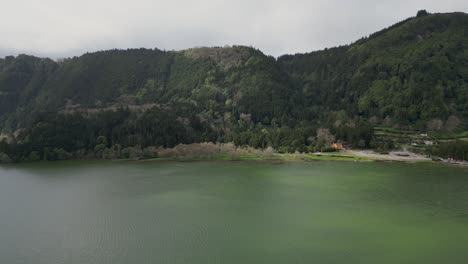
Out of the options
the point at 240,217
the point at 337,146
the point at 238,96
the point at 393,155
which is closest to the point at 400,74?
the point at 337,146

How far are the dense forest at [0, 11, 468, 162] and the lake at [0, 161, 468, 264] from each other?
28192 millimetres

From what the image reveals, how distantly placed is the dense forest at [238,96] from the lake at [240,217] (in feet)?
92.5

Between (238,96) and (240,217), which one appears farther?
(238,96)

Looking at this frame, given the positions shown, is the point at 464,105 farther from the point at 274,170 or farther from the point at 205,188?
the point at 205,188

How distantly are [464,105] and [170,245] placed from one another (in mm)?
101530

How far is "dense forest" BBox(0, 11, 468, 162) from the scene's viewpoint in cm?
8938

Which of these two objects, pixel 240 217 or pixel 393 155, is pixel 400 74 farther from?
pixel 240 217

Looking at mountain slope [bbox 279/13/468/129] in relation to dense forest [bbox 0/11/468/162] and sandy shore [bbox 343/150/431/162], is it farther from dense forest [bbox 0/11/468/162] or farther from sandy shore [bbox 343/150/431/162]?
sandy shore [bbox 343/150/431/162]

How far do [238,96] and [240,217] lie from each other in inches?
3842

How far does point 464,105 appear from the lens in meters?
→ 101

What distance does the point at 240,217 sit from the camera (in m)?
34.7

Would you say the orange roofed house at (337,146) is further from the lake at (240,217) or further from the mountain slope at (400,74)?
the mountain slope at (400,74)

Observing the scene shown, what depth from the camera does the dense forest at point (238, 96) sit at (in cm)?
8938

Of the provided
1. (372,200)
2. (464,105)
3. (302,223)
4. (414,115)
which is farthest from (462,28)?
(302,223)
